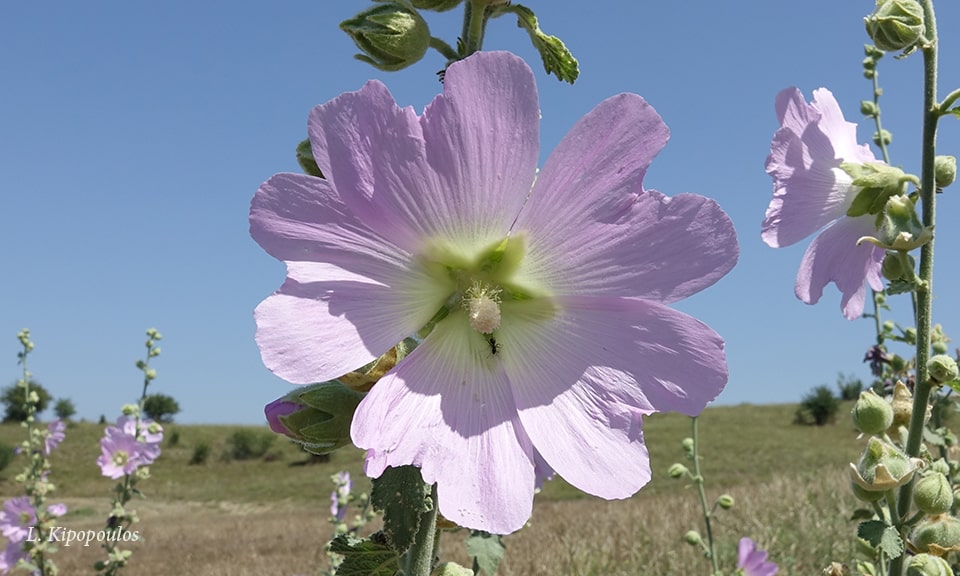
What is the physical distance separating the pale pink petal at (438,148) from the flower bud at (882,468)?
103 centimetres

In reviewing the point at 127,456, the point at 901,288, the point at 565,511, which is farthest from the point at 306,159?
the point at 565,511

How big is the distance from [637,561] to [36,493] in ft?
15.4

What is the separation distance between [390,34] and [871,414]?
1.27 meters

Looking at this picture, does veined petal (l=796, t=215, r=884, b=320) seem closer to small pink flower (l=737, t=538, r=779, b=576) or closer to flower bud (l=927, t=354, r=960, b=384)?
flower bud (l=927, t=354, r=960, b=384)

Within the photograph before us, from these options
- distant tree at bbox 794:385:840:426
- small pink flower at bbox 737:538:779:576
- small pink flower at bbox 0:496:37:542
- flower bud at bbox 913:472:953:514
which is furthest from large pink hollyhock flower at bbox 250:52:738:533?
distant tree at bbox 794:385:840:426

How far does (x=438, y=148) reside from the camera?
913 mm

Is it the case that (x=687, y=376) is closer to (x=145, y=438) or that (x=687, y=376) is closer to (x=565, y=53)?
(x=565, y=53)

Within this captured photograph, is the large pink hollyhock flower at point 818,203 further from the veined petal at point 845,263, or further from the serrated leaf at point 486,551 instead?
the serrated leaf at point 486,551

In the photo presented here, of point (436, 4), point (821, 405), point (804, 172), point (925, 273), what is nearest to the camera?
point (436, 4)

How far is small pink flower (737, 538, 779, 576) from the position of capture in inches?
148

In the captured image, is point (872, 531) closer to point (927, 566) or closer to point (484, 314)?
point (927, 566)

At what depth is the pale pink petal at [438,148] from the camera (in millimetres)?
858

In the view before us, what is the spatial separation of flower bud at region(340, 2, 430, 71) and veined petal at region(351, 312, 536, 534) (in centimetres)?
42

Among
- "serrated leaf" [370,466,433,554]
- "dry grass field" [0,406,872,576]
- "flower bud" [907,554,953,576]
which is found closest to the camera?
"serrated leaf" [370,466,433,554]
